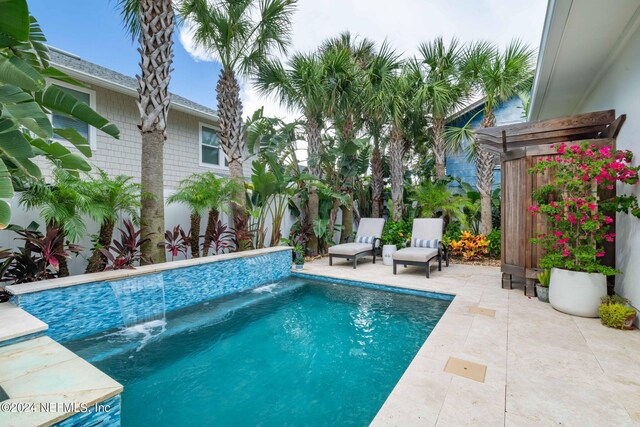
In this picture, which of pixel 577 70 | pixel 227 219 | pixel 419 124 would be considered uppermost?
pixel 419 124

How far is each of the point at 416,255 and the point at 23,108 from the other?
23.6ft

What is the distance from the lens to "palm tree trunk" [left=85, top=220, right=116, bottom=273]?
5125mm

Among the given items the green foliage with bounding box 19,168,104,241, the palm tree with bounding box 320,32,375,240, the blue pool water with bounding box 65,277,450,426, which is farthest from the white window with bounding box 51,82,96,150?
the palm tree with bounding box 320,32,375,240

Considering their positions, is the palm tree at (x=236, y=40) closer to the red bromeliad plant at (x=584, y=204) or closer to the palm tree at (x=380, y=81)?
the palm tree at (x=380, y=81)

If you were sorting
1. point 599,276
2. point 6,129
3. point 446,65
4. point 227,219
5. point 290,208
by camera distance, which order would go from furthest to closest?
point 290,208 → point 446,65 → point 227,219 → point 599,276 → point 6,129

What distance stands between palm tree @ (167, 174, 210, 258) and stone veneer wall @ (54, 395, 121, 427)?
5.38m

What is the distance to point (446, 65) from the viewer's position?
32.2 feet

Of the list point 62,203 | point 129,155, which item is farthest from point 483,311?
point 129,155

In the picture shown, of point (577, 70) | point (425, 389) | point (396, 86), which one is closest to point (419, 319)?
point (425, 389)

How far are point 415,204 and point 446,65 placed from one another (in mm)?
5200

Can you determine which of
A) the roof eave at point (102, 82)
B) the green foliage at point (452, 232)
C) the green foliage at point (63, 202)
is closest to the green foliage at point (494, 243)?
the green foliage at point (452, 232)

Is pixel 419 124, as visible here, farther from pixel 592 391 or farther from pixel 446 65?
pixel 592 391

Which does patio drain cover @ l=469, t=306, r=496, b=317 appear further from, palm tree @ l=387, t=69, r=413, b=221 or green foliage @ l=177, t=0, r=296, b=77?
green foliage @ l=177, t=0, r=296, b=77

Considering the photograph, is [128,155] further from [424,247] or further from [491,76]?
[491,76]
